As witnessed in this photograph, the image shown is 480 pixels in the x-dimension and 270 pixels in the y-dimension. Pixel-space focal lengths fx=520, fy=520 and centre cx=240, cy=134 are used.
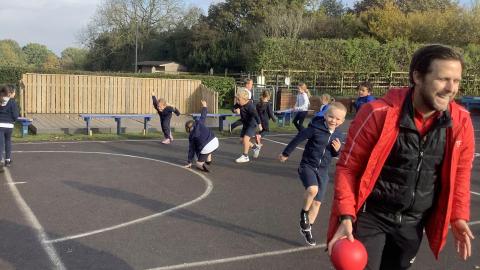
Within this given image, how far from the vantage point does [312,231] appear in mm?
6609

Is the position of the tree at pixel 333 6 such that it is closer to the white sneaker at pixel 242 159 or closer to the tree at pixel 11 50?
the white sneaker at pixel 242 159

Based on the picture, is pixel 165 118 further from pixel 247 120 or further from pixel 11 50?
pixel 11 50

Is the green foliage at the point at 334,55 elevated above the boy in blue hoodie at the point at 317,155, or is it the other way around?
the green foliage at the point at 334,55

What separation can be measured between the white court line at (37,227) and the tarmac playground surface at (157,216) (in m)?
0.01

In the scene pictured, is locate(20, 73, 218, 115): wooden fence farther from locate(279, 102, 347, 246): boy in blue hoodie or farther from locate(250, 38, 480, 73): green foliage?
locate(279, 102, 347, 246): boy in blue hoodie

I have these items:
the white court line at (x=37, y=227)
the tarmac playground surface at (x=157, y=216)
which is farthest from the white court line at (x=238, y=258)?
the white court line at (x=37, y=227)

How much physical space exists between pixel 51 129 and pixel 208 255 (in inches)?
493

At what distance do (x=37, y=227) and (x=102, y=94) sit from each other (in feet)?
55.6

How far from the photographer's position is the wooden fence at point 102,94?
2142cm

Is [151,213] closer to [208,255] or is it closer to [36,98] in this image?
[208,255]

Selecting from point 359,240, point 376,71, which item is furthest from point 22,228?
point 376,71

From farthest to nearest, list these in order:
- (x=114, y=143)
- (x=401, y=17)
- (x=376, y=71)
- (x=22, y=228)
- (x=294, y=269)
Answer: (x=401, y=17) → (x=376, y=71) → (x=114, y=143) → (x=22, y=228) → (x=294, y=269)

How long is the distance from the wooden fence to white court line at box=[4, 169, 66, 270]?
1271cm

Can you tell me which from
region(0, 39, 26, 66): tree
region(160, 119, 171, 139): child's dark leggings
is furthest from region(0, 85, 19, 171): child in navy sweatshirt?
region(0, 39, 26, 66): tree
